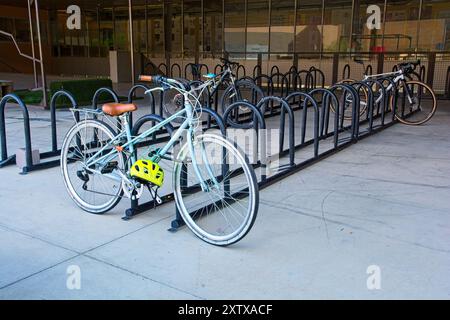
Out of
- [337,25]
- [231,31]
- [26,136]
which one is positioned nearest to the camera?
[26,136]

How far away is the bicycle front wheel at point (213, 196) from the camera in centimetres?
281

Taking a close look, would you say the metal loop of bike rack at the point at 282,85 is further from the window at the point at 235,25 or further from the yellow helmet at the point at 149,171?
the yellow helmet at the point at 149,171

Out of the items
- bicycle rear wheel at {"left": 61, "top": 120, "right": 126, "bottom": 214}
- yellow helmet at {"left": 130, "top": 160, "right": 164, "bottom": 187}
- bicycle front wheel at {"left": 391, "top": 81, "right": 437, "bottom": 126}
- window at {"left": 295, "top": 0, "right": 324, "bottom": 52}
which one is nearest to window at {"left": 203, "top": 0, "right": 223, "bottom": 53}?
window at {"left": 295, "top": 0, "right": 324, "bottom": 52}

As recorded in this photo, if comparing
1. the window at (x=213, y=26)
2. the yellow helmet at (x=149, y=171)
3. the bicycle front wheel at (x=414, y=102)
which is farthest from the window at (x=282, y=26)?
the yellow helmet at (x=149, y=171)

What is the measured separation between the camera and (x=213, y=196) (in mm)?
3645

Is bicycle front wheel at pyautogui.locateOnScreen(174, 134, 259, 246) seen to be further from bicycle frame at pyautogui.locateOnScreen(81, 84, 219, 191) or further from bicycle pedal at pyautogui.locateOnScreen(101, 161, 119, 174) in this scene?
bicycle pedal at pyautogui.locateOnScreen(101, 161, 119, 174)

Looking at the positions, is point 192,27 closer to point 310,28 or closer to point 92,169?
point 310,28

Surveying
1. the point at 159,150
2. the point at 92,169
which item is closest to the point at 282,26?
the point at 92,169

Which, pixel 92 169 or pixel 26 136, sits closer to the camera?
pixel 92 169

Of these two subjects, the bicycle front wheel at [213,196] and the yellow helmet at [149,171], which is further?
the yellow helmet at [149,171]

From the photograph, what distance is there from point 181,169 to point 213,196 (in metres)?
Answer: 0.64

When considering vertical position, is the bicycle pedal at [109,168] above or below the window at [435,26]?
below

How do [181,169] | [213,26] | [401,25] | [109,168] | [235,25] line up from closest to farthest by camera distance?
[181,169] → [109,168] → [401,25] → [235,25] → [213,26]
